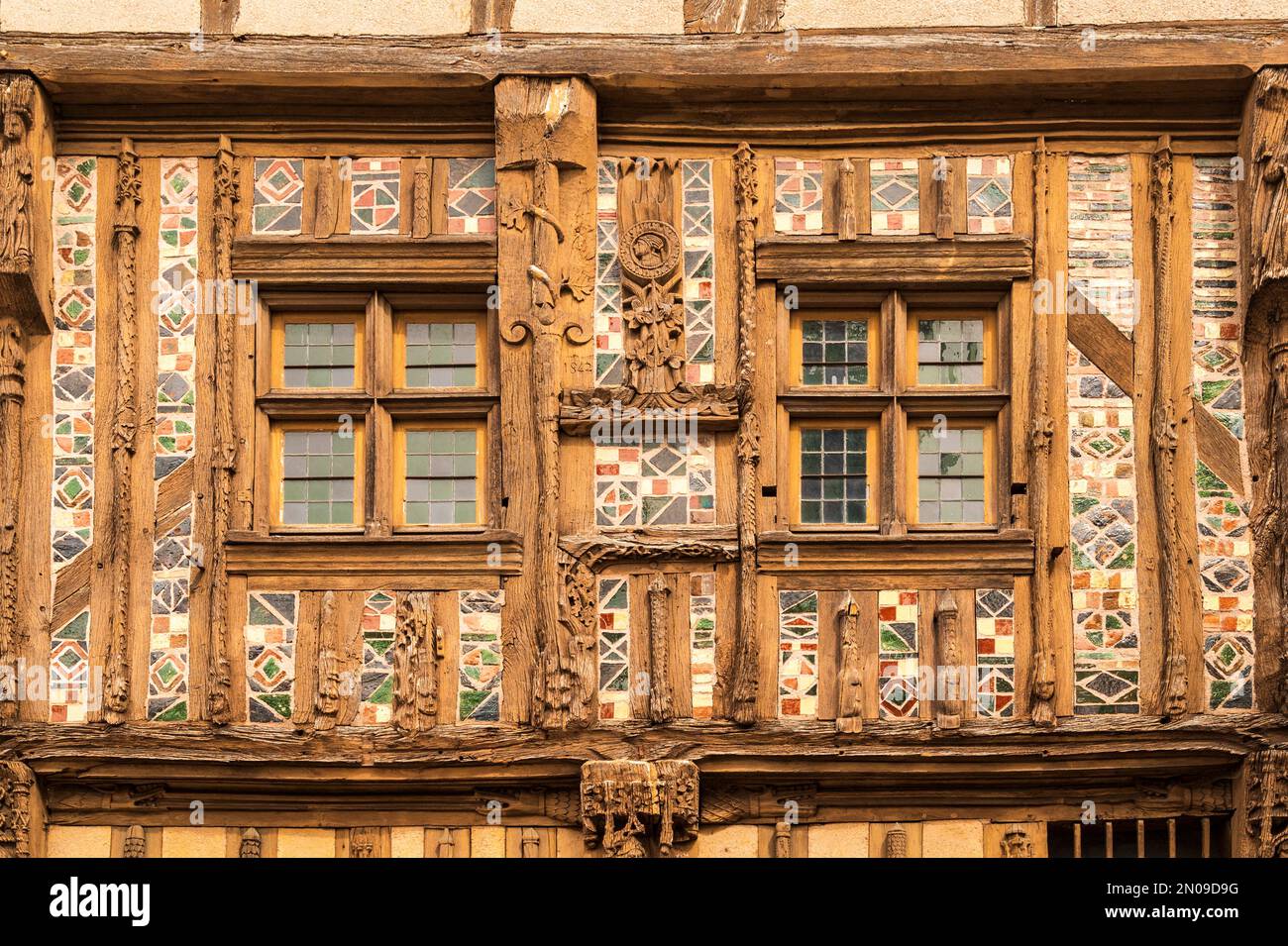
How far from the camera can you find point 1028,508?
13031 mm

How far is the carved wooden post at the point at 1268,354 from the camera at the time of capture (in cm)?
1286

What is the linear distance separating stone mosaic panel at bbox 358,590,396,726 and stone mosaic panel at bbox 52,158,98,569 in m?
1.29

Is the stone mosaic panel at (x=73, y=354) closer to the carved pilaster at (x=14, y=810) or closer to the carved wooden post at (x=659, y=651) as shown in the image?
the carved pilaster at (x=14, y=810)

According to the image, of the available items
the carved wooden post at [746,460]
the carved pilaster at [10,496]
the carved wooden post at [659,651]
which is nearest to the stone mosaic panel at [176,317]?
the carved pilaster at [10,496]

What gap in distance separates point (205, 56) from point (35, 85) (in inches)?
29.7

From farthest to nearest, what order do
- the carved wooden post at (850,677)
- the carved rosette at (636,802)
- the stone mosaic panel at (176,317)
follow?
the stone mosaic panel at (176,317) < the carved wooden post at (850,677) < the carved rosette at (636,802)

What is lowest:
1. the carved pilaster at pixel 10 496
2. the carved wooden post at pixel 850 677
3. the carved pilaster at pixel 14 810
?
the carved pilaster at pixel 14 810

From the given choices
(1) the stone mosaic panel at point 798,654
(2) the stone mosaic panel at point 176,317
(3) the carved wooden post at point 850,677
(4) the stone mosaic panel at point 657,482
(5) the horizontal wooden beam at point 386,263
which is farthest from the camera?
(5) the horizontal wooden beam at point 386,263

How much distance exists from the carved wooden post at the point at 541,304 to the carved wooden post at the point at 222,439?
120cm

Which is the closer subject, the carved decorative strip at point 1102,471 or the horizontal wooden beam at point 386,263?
the carved decorative strip at point 1102,471

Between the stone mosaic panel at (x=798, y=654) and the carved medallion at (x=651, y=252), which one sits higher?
the carved medallion at (x=651, y=252)

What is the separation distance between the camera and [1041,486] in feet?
42.7

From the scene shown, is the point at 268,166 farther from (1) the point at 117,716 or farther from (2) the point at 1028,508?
(2) the point at 1028,508

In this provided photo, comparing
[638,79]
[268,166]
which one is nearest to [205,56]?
[268,166]
